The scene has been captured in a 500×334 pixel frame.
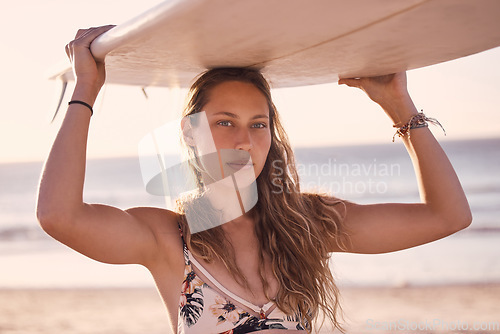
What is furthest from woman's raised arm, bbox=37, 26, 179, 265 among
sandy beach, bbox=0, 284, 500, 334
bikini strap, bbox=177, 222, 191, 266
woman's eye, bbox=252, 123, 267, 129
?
sandy beach, bbox=0, 284, 500, 334

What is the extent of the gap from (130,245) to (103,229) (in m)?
0.14

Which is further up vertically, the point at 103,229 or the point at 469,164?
the point at 103,229

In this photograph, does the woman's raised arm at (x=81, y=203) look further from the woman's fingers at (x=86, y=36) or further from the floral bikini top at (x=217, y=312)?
the floral bikini top at (x=217, y=312)

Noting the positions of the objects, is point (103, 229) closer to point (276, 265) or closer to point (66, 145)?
point (66, 145)

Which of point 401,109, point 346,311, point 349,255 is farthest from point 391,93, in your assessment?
point 349,255

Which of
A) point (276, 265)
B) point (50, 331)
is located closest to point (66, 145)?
point (276, 265)

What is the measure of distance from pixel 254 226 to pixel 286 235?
0.45ft

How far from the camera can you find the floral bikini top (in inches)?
79.4

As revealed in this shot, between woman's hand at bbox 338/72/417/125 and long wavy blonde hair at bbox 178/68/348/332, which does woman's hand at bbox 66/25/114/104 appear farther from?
woman's hand at bbox 338/72/417/125

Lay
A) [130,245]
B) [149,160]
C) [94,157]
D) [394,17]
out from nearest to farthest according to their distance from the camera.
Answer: [394,17]
[130,245]
[149,160]
[94,157]

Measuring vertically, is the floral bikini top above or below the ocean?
above

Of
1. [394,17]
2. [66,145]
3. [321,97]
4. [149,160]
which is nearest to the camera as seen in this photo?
[394,17]

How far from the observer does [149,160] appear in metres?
2.45

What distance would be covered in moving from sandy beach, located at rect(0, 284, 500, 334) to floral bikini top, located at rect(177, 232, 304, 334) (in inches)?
131
